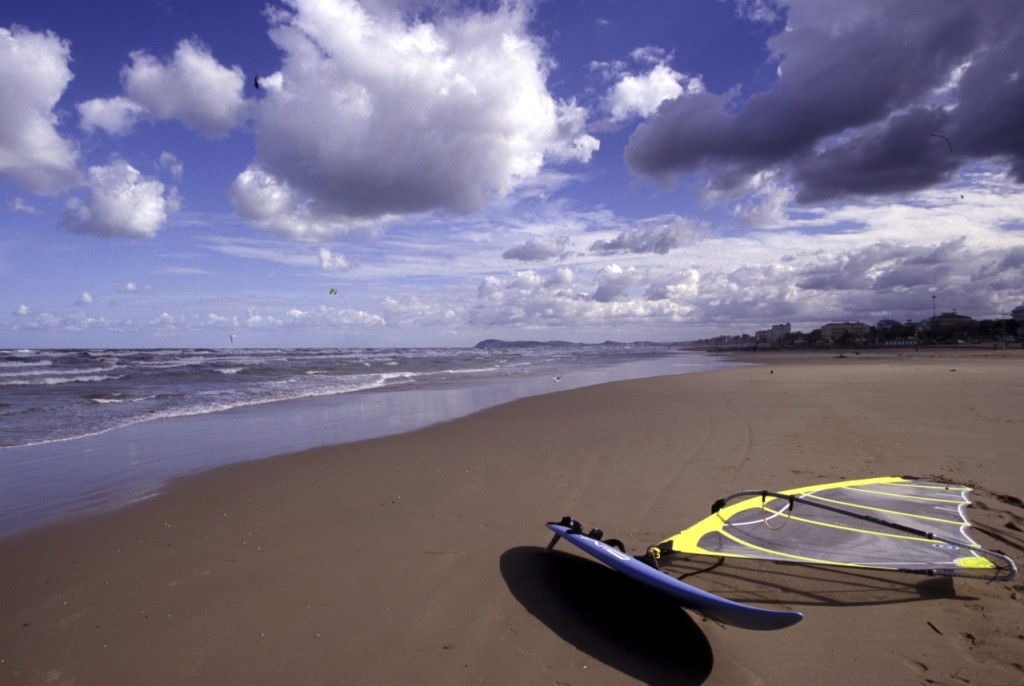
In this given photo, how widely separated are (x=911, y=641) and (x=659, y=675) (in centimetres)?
152

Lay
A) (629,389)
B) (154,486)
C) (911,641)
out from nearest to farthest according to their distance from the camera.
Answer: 1. (911,641)
2. (154,486)
3. (629,389)

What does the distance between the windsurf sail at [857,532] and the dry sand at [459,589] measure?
20 centimetres

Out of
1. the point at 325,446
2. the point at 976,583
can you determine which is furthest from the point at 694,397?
the point at 976,583

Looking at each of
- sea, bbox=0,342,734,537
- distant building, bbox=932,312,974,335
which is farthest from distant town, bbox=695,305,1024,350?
sea, bbox=0,342,734,537

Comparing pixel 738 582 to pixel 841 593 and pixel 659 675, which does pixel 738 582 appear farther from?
pixel 659 675

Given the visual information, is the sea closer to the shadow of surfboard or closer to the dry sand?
the dry sand

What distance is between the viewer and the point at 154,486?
6.71 meters

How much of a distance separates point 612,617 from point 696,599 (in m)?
0.70

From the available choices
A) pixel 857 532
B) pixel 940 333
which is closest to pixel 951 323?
pixel 940 333

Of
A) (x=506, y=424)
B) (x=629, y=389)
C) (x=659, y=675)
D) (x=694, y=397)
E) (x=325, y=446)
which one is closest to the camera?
(x=659, y=675)

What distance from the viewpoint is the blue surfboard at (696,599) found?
8.72 feet

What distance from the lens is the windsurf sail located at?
3.64 metres

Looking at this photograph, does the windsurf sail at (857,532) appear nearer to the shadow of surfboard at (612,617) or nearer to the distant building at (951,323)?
the shadow of surfboard at (612,617)

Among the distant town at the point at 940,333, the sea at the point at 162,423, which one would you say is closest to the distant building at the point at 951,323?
the distant town at the point at 940,333
